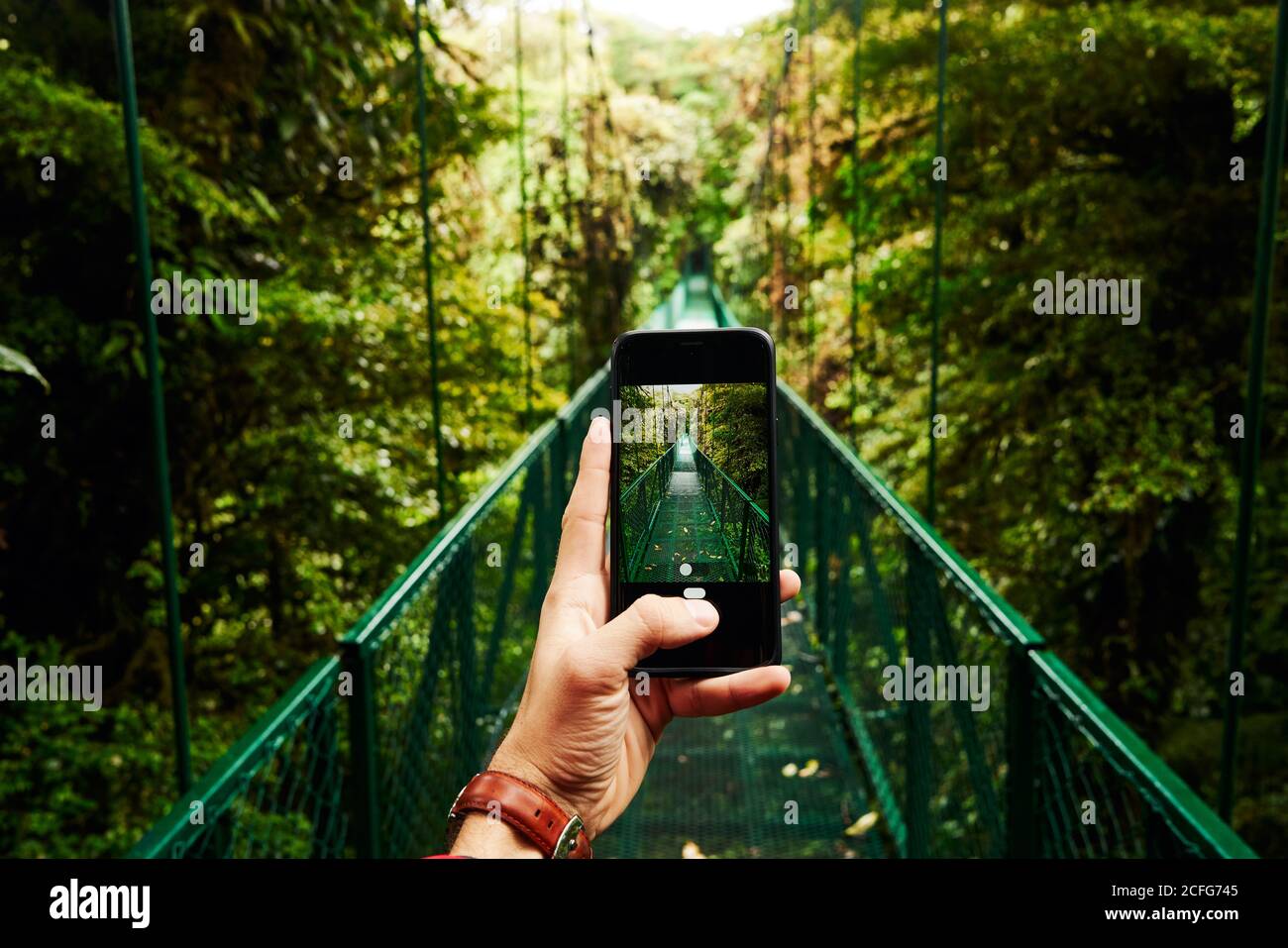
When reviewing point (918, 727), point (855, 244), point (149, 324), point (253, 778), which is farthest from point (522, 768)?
point (855, 244)

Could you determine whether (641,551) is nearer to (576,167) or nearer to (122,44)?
(122,44)

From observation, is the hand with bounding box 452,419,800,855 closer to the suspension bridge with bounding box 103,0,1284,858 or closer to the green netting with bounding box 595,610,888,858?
the suspension bridge with bounding box 103,0,1284,858

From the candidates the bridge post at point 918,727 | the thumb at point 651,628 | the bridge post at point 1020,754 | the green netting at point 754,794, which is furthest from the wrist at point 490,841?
the bridge post at point 918,727

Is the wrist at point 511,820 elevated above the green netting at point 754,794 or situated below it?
A: above

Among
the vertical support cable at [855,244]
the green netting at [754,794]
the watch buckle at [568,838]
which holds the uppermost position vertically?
the vertical support cable at [855,244]

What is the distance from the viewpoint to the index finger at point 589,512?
1.90 ft

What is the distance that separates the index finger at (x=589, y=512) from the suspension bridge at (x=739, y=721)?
0.03 m

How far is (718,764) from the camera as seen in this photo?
2.33 metres

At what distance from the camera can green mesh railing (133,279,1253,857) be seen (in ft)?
3.40

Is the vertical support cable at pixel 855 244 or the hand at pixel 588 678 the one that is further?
the vertical support cable at pixel 855 244

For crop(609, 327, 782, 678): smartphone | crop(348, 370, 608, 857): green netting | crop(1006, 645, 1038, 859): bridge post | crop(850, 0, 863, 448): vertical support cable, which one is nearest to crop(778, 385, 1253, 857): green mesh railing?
crop(1006, 645, 1038, 859): bridge post

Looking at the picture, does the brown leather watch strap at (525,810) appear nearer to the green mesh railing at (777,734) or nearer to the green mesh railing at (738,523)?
the green mesh railing at (738,523)

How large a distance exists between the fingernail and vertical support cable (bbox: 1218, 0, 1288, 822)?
86 cm
